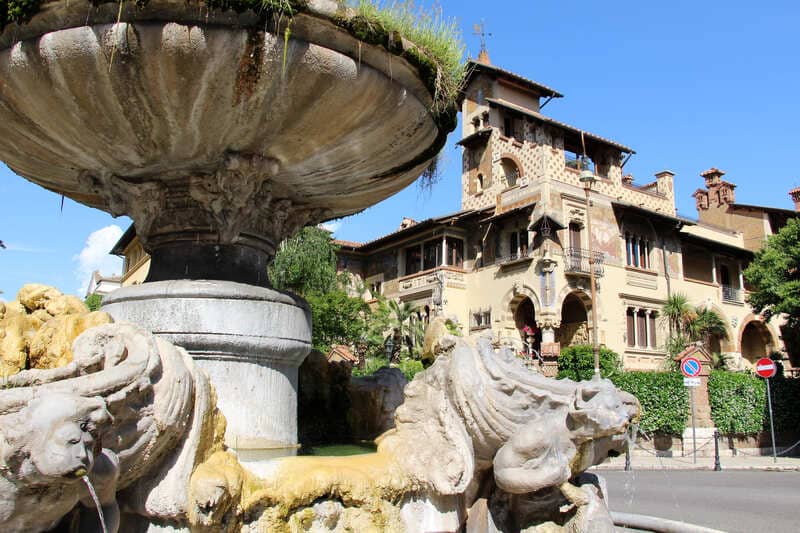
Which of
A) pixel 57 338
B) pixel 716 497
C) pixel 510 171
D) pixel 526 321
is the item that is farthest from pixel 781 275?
pixel 57 338

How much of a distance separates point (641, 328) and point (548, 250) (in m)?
6.96

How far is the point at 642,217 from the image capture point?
33656mm

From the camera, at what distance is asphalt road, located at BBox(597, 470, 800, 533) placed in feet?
26.3

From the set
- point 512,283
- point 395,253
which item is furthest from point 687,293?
point 395,253

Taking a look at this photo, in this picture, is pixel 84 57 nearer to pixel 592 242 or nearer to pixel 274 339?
pixel 274 339

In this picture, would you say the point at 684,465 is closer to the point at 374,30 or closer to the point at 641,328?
the point at 641,328

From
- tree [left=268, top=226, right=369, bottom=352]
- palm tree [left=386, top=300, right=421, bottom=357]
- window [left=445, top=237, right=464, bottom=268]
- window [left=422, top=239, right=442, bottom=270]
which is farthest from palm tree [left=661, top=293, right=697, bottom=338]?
tree [left=268, top=226, right=369, bottom=352]

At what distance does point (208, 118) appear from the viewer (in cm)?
364

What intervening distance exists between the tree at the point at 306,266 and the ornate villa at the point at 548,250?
506 centimetres

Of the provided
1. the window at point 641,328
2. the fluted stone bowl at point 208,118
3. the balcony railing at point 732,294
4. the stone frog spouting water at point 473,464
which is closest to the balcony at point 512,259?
the window at point 641,328

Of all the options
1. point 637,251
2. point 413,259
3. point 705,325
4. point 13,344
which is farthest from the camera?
point 413,259

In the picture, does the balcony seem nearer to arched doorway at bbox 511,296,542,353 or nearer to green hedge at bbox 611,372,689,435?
arched doorway at bbox 511,296,542,353

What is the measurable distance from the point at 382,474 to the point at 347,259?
123ft

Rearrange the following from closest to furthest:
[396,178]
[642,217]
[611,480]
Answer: [396,178] → [611,480] → [642,217]
